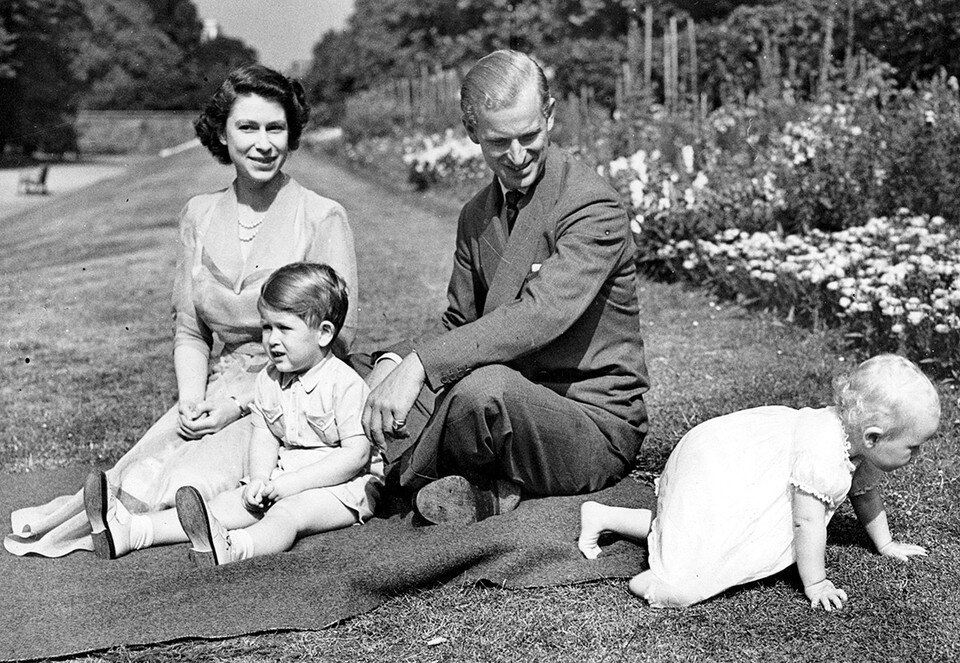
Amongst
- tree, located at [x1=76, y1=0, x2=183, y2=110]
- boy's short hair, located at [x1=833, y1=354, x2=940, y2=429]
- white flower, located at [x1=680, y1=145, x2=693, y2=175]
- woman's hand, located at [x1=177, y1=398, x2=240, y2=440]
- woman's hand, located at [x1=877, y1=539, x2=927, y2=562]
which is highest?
tree, located at [x1=76, y1=0, x2=183, y2=110]

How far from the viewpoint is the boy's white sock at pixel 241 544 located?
3129mm

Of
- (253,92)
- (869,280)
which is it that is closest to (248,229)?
(253,92)

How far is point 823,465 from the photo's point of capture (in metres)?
2.80

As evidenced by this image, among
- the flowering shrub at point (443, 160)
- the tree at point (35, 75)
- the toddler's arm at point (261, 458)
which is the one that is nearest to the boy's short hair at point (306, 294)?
the toddler's arm at point (261, 458)

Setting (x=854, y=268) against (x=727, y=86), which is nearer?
(x=854, y=268)

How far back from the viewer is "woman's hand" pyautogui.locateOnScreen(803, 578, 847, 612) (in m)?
2.86

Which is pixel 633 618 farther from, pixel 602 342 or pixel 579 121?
pixel 579 121

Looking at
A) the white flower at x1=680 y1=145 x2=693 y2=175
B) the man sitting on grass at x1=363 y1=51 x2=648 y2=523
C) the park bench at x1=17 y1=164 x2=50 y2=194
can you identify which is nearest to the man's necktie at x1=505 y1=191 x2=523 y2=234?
the man sitting on grass at x1=363 y1=51 x2=648 y2=523

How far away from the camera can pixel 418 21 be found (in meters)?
31.3

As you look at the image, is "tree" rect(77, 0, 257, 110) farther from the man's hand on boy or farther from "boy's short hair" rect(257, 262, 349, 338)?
the man's hand on boy

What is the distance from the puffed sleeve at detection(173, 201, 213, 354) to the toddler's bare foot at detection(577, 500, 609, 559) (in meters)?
1.62

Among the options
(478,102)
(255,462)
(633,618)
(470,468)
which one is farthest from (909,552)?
(255,462)

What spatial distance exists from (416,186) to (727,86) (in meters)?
4.83

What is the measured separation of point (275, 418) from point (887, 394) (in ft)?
6.21
